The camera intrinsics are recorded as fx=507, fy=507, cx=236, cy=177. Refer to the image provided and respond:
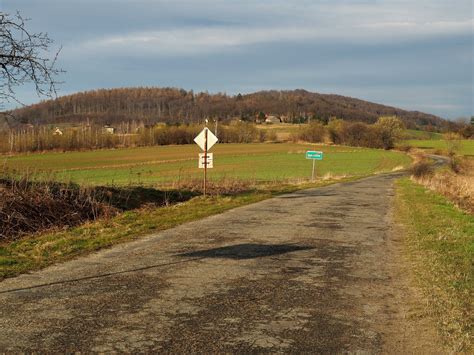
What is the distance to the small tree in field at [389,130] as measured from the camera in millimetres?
109688

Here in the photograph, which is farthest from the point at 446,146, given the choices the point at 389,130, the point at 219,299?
the point at 219,299

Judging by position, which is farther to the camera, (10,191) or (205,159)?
(205,159)

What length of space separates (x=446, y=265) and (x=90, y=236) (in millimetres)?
6764

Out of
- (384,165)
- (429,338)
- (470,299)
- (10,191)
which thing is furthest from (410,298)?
(384,165)

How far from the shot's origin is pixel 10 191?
1199cm

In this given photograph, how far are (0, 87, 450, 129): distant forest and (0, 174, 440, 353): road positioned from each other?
454 ft

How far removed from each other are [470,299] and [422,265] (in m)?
2.05

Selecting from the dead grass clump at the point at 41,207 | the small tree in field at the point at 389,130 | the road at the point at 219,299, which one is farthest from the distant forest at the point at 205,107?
the road at the point at 219,299

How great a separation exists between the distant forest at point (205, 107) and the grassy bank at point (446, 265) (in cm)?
13234

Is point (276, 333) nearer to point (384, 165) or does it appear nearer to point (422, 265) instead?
point (422, 265)

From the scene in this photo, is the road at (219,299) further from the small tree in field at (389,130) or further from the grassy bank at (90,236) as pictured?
the small tree in field at (389,130)

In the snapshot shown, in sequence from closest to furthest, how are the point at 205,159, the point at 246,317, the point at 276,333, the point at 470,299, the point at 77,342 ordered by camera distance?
the point at 77,342 < the point at 276,333 < the point at 246,317 < the point at 470,299 < the point at 205,159

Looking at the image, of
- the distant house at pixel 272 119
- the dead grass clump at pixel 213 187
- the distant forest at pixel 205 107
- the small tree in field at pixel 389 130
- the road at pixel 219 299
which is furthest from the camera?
the distant house at pixel 272 119

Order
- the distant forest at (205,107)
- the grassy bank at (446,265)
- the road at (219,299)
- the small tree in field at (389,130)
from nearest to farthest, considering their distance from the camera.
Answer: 1. the road at (219,299)
2. the grassy bank at (446,265)
3. the small tree in field at (389,130)
4. the distant forest at (205,107)
